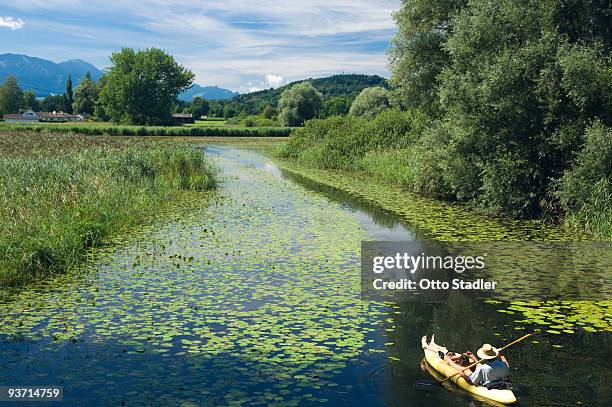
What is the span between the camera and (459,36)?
24.3 meters

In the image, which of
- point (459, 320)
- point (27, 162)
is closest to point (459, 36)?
point (459, 320)

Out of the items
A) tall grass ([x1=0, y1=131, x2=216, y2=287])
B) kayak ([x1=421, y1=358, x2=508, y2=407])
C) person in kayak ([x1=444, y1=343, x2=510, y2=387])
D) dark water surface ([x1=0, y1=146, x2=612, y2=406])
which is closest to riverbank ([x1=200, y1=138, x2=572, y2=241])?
dark water surface ([x1=0, y1=146, x2=612, y2=406])

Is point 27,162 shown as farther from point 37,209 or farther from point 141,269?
point 141,269

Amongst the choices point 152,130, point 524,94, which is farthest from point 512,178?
point 152,130

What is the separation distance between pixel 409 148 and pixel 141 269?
25428mm

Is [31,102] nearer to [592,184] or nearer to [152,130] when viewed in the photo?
[152,130]

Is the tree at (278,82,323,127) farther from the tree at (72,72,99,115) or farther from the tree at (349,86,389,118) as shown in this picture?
the tree at (72,72,99,115)

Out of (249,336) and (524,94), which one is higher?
(524,94)

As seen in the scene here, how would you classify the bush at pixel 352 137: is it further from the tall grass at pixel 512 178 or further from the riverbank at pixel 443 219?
the riverbank at pixel 443 219

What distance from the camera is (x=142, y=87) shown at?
114438 mm

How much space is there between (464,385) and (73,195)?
1505 cm

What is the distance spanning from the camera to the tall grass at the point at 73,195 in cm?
1422

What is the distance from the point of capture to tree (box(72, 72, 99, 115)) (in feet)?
551

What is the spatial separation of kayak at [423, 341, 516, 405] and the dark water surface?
0.23m
